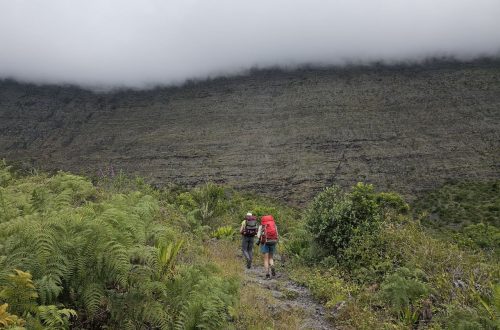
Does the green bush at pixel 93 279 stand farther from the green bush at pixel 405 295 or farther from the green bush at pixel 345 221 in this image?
the green bush at pixel 345 221

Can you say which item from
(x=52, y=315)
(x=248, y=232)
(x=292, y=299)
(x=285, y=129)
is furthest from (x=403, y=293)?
(x=285, y=129)

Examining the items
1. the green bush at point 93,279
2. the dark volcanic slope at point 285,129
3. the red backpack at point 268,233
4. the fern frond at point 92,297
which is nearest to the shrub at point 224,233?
the red backpack at point 268,233

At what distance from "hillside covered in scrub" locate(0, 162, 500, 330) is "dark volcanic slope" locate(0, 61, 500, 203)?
4609 centimetres

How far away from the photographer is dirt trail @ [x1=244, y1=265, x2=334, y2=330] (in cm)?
780

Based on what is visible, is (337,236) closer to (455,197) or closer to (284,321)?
(284,321)

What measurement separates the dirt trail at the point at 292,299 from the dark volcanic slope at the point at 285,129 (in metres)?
46.8

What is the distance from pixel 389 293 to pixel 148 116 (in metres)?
81.6

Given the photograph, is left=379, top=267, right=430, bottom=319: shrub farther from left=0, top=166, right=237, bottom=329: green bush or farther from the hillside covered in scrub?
left=0, top=166, right=237, bottom=329: green bush

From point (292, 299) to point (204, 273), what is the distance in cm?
245

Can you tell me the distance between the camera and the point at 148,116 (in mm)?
86062

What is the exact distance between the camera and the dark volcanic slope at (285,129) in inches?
2495

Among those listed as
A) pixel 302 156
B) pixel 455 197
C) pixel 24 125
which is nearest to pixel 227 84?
pixel 302 156

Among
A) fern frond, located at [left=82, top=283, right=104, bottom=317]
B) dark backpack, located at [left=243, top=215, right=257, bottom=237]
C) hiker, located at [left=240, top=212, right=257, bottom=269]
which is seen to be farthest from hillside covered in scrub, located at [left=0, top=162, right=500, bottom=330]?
dark backpack, located at [left=243, top=215, right=257, bottom=237]

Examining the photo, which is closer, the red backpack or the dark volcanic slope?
the red backpack
